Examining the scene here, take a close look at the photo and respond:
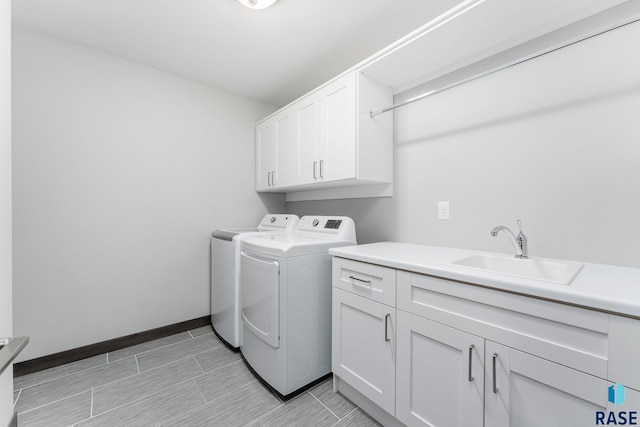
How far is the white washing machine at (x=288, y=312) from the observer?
5.20 feet

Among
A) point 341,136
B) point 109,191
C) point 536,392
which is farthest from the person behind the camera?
point 109,191

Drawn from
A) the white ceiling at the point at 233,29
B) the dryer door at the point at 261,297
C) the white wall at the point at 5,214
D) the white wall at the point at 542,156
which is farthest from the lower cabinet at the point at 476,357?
the white ceiling at the point at 233,29

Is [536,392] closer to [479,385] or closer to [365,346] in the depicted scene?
[479,385]

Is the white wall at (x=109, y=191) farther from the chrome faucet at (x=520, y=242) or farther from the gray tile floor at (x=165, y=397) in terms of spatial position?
the chrome faucet at (x=520, y=242)

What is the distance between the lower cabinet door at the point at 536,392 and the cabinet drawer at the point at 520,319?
3 centimetres

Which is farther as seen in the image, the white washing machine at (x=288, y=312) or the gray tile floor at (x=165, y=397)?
the white washing machine at (x=288, y=312)

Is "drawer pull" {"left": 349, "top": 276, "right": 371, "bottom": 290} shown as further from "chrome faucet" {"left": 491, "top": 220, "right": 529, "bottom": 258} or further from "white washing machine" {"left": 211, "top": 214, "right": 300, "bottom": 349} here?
"white washing machine" {"left": 211, "top": 214, "right": 300, "bottom": 349}

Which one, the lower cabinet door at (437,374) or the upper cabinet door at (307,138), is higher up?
the upper cabinet door at (307,138)

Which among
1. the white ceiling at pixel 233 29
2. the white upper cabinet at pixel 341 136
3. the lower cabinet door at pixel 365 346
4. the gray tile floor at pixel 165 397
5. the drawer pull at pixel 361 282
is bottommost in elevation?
the gray tile floor at pixel 165 397

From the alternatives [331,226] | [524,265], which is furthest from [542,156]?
[331,226]

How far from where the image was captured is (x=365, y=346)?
56.5 inches

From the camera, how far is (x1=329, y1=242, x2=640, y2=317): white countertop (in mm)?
750

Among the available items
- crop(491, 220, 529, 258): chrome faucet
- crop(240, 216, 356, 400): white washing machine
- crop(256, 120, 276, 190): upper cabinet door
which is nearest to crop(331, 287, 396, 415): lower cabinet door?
crop(240, 216, 356, 400): white washing machine

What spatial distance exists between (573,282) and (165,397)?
7.19 feet
